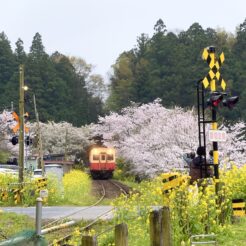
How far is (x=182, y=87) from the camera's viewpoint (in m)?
55.0

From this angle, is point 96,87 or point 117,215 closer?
point 117,215

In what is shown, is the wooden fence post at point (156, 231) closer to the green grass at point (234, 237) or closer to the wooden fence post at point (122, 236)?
the wooden fence post at point (122, 236)

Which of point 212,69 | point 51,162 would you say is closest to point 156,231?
point 212,69

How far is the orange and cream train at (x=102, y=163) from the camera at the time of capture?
39.8 metres

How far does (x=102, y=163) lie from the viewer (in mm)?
39812

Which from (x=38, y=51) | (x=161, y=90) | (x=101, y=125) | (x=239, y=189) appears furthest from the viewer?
(x=38, y=51)

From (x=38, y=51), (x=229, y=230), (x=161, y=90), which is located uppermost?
(x=38, y=51)

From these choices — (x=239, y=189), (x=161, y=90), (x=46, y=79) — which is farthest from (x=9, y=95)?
(x=239, y=189)

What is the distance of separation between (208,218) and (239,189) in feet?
10.0

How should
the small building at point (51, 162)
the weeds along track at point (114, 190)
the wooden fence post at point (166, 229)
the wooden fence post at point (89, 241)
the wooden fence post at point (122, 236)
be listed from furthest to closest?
1. the small building at point (51, 162)
2. the weeds along track at point (114, 190)
3. the wooden fence post at point (166, 229)
4. the wooden fence post at point (122, 236)
5. the wooden fence post at point (89, 241)

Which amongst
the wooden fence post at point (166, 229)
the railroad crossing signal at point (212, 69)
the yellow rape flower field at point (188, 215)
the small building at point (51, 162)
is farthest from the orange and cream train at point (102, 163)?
the wooden fence post at point (166, 229)

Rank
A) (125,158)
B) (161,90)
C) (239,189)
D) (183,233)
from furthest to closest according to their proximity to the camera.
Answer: (161,90)
(125,158)
(239,189)
(183,233)

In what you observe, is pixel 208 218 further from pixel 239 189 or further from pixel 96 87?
pixel 96 87

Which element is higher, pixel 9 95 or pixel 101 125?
pixel 9 95
